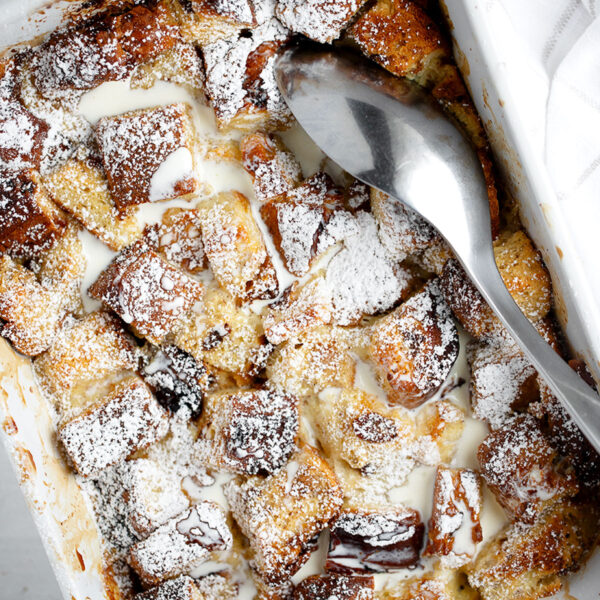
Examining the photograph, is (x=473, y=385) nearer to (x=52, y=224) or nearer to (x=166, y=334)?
(x=166, y=334)

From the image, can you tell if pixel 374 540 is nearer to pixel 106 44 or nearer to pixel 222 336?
pixel 222 336

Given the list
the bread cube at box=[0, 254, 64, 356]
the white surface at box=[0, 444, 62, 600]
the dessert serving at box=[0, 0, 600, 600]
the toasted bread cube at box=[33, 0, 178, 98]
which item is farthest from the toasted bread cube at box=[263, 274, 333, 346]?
the white surface at box=[0, 444, 62, 600]

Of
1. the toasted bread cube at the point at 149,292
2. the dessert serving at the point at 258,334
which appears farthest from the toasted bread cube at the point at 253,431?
the toasted bread cube at the point at 149,292

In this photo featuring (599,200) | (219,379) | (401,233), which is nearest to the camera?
(599,200)

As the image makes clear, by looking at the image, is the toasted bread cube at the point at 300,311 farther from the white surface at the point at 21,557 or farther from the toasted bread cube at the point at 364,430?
the white surface at the point at 21,557

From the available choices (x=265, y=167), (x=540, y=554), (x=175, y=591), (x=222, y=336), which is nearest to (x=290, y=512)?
(x=175, y=591)

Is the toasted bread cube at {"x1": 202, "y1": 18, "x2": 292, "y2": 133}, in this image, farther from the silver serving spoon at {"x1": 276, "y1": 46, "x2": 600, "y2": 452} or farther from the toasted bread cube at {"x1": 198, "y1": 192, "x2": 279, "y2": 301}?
the toasted bread cube at {"x1": 198, "y1": 192, "x2": 279, "y2": 301}

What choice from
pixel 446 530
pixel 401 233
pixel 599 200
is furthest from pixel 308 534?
pixel 599 200
